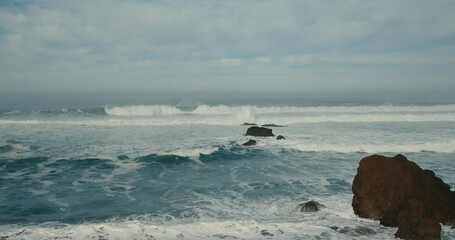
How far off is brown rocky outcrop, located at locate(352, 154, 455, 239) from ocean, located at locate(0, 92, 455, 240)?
1.51 ft

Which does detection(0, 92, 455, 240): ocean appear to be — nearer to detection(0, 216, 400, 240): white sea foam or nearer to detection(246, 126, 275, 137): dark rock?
detection(0, 216, 400, 240): white sea foam

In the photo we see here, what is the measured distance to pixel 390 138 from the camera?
32375mm

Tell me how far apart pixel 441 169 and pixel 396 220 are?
11.6 m

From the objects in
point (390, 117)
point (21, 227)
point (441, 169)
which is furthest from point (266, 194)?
point (390, 117)

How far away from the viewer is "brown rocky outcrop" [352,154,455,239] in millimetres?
11055

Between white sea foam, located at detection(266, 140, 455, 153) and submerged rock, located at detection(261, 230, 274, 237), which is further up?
white sea foam, located at detection(266, 140, 455, 153)

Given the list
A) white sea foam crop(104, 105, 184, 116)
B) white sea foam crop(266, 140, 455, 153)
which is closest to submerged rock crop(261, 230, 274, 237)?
white sea foam crop(266, 140, 455, 153)

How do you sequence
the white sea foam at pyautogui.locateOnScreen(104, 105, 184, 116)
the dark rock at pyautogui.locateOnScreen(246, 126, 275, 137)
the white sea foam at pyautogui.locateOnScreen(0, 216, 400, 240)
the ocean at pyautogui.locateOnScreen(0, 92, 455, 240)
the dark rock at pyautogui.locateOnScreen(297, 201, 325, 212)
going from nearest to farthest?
the white sea foam at pyautogui.locateOnScreen(0, 216, 400, 240) → the ocean at pyautogui.locateOnScreen(0, 92, 455, 240) → the dark rock at pyautogui.locateOnScreen(297, 201, 325, 212) → the dark rock at pyautogui.locateOnScreen(246, 126, 275, 137) → the white sea foam at pyautogui.locateOnScreen(104, 105, 184, 116)

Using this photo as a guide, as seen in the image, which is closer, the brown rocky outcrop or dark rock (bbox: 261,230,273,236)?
dark rock (bbox: 261,230,273,236)

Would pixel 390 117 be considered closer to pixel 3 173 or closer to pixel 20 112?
pixel 3 173

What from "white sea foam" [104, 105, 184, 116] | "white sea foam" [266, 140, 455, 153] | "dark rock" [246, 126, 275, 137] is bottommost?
"white sea foam" [266, 140, 455, 153]

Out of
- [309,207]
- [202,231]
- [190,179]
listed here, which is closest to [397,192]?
[309,207]

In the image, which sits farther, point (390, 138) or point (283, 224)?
point (390, 138)

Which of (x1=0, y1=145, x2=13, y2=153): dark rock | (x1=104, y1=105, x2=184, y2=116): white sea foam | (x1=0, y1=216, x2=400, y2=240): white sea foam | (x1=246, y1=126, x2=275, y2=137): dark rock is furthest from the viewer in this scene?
(x1=104, y1=105, x2=184, y2=116): white sea foam
